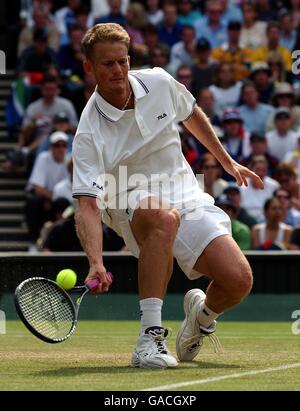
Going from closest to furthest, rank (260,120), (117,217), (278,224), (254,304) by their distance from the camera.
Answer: (117,217) → (254,304) → (278,224) → (260,120)

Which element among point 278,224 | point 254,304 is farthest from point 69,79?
point 254,304

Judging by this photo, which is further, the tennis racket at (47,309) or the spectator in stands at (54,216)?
the spectator in stands at (54,216)

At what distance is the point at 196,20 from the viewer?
1948cm

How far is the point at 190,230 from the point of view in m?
7.79

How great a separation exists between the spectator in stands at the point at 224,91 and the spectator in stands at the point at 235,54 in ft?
1.70

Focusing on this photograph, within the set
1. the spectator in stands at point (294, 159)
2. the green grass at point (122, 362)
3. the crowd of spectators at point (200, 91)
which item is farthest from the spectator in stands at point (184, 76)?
the green grass at point (122, 362)

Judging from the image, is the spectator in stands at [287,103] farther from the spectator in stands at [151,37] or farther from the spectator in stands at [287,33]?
the spectator in stands at [151,37]

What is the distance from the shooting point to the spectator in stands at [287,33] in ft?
61.2

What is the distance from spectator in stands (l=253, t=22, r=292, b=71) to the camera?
18203 millimetres

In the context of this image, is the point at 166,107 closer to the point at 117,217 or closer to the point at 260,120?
the point at 117,217

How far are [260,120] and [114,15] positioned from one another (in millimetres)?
3023

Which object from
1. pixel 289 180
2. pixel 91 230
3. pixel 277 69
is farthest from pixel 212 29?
pixel 91 230

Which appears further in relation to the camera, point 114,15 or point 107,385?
point 114,15

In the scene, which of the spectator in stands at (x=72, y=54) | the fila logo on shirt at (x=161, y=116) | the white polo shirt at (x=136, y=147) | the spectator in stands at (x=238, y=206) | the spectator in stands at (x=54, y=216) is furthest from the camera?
the spectator in stands at (x=72, y=54)
